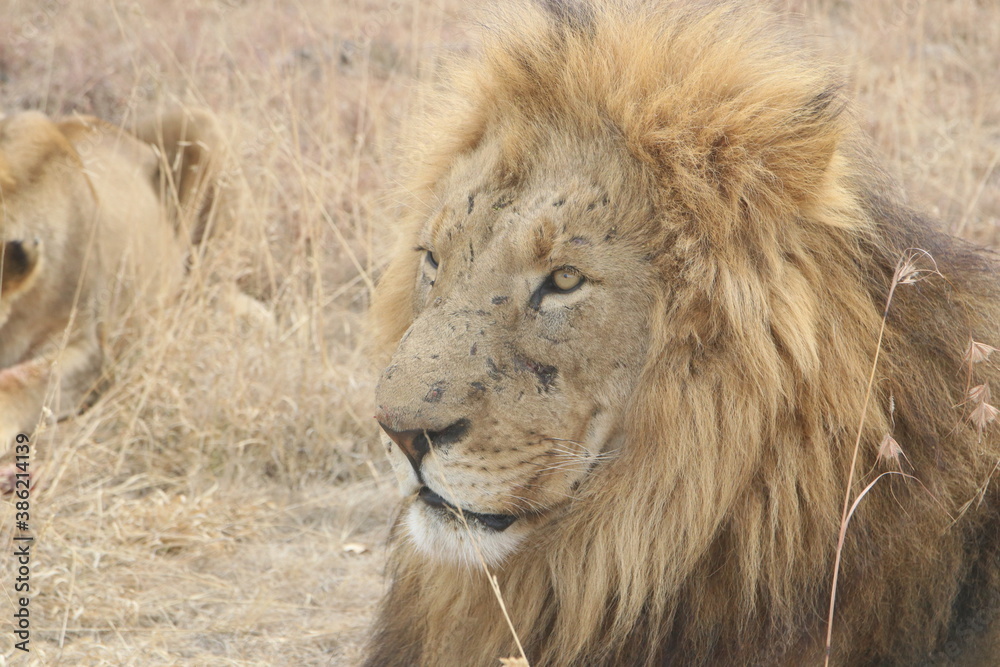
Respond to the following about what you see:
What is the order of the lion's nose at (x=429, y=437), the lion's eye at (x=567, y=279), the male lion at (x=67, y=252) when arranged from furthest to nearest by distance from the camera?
the male lion at (x=67, y=252) < the lion's eye at (x=567, y=279) < the lion's nose at (x=429, y=437)

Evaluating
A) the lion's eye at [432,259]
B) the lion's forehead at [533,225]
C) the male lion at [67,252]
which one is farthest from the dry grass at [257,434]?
the lion's forehead at [533,225]

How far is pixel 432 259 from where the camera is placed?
2395mm

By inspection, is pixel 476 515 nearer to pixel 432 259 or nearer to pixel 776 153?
pixel 432 259

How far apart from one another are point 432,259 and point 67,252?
2748 mm

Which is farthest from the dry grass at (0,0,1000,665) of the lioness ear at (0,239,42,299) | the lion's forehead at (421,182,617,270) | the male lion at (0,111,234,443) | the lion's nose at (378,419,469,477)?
the lion's nose at (378,419,469,477)

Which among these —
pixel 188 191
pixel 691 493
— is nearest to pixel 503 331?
pixel 691 493

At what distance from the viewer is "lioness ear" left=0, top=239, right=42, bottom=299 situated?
4.34 metres

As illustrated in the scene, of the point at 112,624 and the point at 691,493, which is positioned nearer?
the point at 691,493

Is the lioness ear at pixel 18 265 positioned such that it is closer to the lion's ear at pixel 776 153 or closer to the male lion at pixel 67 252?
the male lion at pixel 67 252

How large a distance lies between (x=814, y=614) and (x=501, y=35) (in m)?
1.38

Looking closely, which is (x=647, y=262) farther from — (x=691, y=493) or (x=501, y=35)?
(x=501, y=35)

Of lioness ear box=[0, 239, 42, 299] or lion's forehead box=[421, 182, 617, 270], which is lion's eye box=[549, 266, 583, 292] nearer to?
lion's forehead box=[421, 182, 617, 270]

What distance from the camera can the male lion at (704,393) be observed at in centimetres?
201

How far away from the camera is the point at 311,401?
14.3ft
